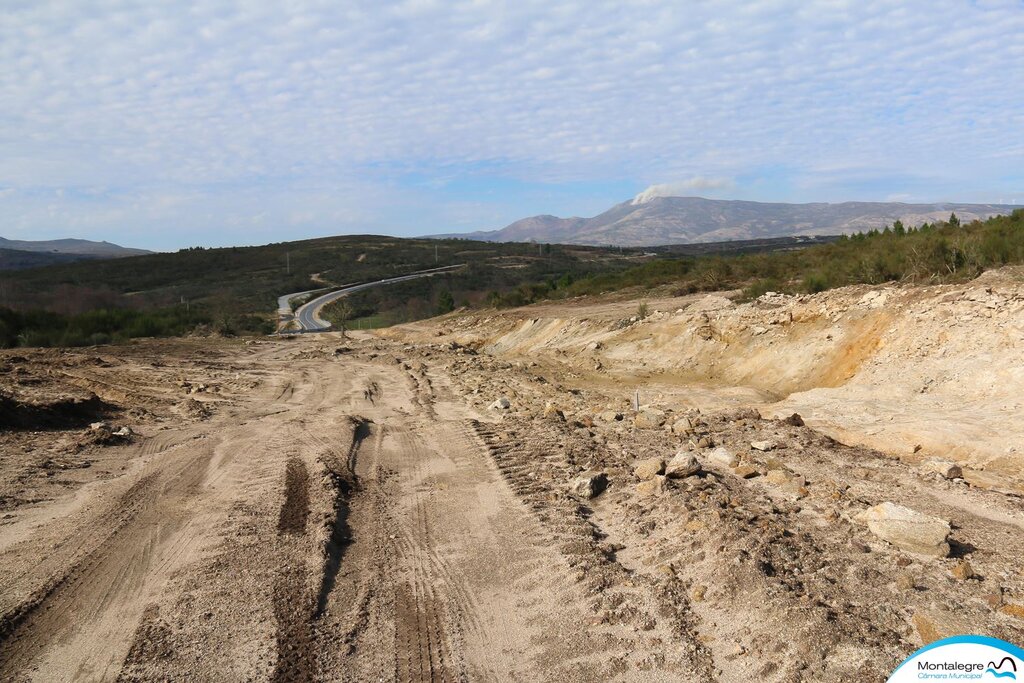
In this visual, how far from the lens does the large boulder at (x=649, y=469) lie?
7656mm

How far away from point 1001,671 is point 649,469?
4.85 meters

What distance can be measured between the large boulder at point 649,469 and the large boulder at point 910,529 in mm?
2360

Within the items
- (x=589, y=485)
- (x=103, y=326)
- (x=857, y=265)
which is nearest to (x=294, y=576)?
(x=589, y=485)

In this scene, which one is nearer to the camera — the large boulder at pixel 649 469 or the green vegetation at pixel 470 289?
the large boulder at pixel 649 469

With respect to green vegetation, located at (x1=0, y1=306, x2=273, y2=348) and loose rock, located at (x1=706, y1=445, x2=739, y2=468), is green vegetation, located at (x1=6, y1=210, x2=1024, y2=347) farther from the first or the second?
loose rock, located at (x1=706, y1=445, x2=739, y2=468)

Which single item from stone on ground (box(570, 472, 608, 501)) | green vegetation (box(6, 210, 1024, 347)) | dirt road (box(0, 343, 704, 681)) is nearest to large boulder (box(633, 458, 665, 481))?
stone on ground (box(570, 472, 608, 501))

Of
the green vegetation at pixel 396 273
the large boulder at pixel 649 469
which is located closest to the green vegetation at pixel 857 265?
the green vegetation at pixel 396 273

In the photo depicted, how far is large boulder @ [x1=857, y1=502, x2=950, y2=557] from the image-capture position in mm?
5273

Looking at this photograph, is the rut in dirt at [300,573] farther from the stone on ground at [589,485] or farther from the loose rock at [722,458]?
the loose rock at [722,458]

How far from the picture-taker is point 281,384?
58.2 feet

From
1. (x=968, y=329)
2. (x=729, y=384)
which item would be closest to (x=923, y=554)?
(x=968, y=329)

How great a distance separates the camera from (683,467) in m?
7.42

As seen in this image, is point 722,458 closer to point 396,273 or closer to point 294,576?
point 294,576

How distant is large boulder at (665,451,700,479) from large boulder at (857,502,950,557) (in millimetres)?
1970
